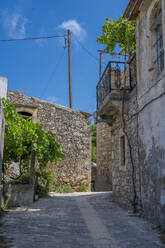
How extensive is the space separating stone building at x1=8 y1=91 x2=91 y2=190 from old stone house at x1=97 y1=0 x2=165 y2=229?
4.97 m

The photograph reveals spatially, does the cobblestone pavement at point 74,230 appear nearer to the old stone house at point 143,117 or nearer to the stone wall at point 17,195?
the old stone house at point 143,117

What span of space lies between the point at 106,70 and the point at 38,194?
241 inches

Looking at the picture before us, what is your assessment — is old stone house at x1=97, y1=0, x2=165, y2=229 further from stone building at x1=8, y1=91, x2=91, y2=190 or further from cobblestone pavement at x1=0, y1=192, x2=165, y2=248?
stone building at x1=8, y1=91, x2=91, y2=190

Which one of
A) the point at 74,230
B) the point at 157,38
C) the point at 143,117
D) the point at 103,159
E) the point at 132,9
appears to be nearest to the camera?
the point at 74,230

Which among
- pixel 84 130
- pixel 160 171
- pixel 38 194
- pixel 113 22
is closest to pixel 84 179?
pixel 84 130

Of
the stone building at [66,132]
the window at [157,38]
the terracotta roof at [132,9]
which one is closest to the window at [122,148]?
the window at [157,38]

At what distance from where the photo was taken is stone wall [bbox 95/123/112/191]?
17078 millimetres

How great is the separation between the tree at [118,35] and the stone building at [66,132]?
226 inches

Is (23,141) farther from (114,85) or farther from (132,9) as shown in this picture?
(132,9)

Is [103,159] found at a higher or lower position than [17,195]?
higher

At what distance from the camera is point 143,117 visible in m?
7.07

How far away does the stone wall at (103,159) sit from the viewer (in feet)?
56.0

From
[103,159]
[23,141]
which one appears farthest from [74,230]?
[103,159]

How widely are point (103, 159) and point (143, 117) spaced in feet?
36.3
